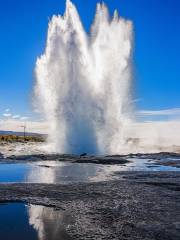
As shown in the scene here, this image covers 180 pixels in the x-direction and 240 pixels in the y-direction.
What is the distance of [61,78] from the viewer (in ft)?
131

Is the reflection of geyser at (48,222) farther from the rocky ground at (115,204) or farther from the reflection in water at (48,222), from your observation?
the rocky ground at (115,204)

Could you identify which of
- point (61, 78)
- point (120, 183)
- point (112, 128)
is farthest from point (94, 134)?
point (120, 183)

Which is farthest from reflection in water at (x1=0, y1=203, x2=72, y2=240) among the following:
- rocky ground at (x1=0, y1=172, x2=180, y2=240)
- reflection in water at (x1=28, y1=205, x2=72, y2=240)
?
rocky ground at (x1=0, y1=172, x2=180, y2=240)

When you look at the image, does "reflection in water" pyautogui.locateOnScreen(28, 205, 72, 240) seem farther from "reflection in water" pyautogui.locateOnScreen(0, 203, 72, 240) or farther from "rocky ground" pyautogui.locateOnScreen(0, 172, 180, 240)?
"rocky ground" pyautogui.locateOnScreen(0, 172, 180, 240)

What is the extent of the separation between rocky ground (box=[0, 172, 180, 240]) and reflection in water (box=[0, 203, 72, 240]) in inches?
12.7

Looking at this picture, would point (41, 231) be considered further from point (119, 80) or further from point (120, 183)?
point (119, 80)

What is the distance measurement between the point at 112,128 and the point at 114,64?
7.62 m

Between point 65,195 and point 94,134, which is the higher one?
point 94,134

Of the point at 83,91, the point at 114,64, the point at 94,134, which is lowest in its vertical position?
the point at 94,134

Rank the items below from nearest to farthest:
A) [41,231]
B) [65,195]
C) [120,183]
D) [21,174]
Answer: [41,231], [65,195], [120,183], [21,174]

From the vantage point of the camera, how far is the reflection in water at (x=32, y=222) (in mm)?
8242

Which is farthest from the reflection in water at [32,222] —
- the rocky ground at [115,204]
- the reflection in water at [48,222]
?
the rocky ground at [115,204]

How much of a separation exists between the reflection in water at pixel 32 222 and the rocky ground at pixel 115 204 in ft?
1.06

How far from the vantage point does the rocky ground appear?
863 centimetres
